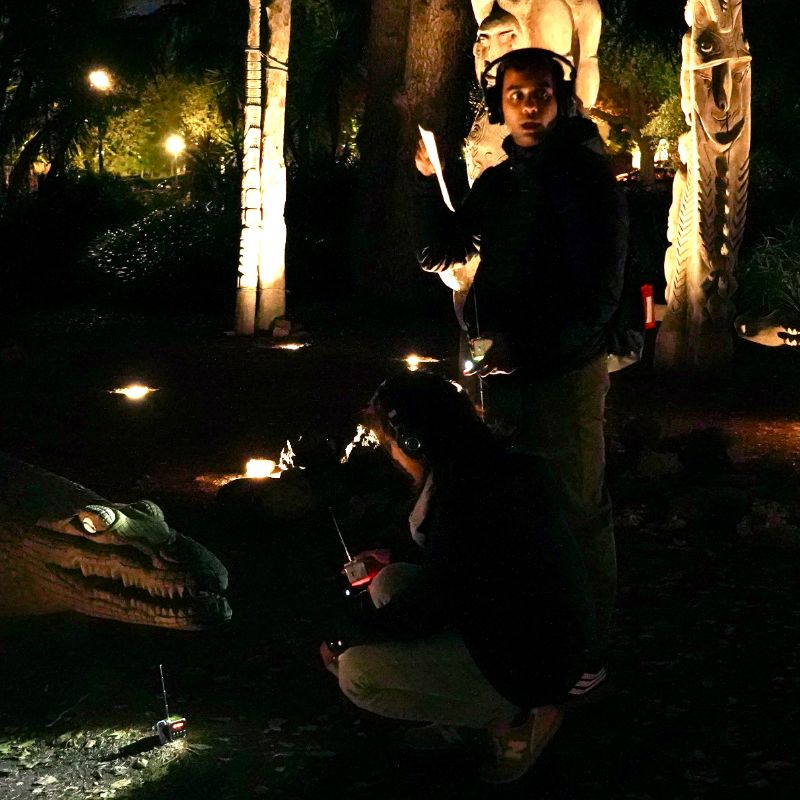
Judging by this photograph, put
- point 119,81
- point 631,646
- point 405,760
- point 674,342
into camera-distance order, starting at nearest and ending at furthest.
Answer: point 405,760 → point 631,646 → point 674,342 → point 119,81

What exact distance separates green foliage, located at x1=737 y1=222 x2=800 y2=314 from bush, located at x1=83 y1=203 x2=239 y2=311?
24.4 feet

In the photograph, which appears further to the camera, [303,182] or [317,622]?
[303,182]

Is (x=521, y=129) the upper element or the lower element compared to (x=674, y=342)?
upper

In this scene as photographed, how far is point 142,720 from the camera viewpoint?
4.84 metres

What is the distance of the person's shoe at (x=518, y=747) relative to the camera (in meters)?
4.12

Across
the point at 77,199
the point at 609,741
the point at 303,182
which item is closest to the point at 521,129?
the point at 609,741

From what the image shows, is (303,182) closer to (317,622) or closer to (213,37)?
(213,37)

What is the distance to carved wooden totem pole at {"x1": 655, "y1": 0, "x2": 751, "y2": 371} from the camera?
11.5 m

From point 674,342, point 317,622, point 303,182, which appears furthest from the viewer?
point 303,182

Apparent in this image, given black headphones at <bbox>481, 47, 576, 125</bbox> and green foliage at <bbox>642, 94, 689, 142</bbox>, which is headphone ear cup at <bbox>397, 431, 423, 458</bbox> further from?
green foliage at <bbox>642, 94, 689, 142</bbox>

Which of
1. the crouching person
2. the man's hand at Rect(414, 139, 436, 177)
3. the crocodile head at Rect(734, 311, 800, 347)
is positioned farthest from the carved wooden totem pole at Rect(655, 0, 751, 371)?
the crouching person

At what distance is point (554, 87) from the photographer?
180 inches

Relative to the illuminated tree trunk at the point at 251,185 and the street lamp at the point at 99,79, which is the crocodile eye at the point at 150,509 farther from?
the street lamp at the point at 99,79

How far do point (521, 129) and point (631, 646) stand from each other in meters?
2.19
